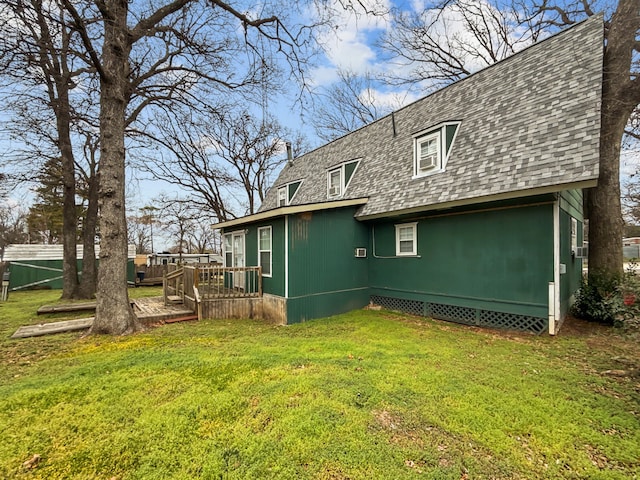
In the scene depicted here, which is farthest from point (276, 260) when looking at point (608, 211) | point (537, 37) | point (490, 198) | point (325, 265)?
point (537, 37)

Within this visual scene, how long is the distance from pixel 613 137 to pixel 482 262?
521 centimetres

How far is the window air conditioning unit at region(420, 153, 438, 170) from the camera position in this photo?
8.46 metres

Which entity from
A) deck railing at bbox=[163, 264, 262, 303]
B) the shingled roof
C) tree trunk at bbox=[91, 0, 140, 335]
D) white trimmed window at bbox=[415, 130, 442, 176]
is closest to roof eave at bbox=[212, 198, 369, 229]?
the shingled roof

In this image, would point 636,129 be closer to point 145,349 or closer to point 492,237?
point 492,237

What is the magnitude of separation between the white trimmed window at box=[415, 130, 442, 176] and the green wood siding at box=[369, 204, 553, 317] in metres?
1.52

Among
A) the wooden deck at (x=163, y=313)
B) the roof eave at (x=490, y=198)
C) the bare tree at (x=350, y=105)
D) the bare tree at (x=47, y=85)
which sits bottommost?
the wooden deck at (x=163, y=313)

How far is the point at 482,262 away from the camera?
721 centimetres

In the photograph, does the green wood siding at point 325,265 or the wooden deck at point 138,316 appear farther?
the green wood siding at point 325,265

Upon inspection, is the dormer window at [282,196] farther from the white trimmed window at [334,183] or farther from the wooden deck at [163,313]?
the wooden deck at [163,313]

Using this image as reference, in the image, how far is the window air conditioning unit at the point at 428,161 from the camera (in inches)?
333

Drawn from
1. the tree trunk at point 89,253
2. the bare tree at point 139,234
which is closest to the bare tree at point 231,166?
the tree trunk at point 89,253

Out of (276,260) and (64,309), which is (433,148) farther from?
(64,309)

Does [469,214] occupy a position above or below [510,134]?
below

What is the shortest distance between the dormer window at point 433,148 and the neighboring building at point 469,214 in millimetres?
34
